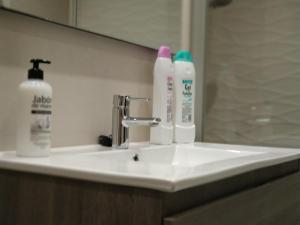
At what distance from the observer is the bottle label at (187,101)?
1.12 meters

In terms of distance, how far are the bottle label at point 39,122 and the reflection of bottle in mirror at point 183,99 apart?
19.2 inches

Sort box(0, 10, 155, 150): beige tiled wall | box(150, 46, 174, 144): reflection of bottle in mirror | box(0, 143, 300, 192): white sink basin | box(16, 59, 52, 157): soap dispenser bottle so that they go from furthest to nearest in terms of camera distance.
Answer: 1. box(150, 46, 174, 144): reflection of bottle in mirror
2. box(0, 10, 155, 150): beige tiled wall
3. box(16, 59, 52, 157): soap dispenser bottle
4. box(0, 143, 300, 192): white sink basin

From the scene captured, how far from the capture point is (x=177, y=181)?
0.49 m

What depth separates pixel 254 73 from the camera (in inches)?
54.8

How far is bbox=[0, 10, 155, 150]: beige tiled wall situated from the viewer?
2.59 ft

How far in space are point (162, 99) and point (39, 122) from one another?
438 mm

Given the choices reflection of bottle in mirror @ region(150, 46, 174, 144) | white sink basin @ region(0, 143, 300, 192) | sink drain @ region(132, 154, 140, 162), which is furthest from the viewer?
reflection of bottle in mirror @ region(150, 46, 174, 144)

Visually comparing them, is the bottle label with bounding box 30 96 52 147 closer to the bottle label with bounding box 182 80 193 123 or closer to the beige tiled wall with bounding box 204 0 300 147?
the bottle label with bounding box 182 80 193 123

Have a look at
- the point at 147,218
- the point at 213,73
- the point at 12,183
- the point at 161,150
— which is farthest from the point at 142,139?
the point at 147,218

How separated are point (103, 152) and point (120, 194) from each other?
0.30m

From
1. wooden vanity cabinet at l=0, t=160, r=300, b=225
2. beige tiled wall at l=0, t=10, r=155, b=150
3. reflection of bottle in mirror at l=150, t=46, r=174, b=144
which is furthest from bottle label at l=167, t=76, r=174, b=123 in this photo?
wooden vanity cabinet at l=0, t=160, r=300, b=225

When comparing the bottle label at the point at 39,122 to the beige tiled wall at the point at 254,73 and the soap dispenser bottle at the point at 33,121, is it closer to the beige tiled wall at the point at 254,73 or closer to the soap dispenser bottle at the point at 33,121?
the soap dispenser bottle at the point at 33,121

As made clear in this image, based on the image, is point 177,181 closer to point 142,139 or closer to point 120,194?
point 120,194

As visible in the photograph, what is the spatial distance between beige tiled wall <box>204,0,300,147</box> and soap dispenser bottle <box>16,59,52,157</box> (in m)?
0.81
